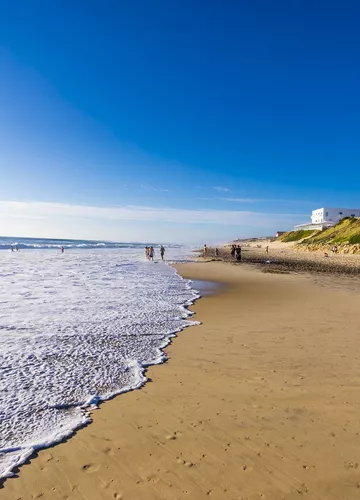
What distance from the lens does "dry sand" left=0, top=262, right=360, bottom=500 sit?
3.80m

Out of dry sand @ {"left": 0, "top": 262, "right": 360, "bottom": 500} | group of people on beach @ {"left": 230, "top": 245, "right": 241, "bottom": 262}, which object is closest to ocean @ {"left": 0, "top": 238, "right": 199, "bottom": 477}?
dry sand @ {"left": 0, "top": 262, "right": 360, "bottom": 500}

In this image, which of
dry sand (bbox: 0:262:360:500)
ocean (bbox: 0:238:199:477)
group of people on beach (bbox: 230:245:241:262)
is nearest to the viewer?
dry sand (bbox: 0:262:360:500)

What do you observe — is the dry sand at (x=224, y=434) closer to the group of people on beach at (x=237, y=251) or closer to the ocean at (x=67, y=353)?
the ocean at (x=67, y=353)

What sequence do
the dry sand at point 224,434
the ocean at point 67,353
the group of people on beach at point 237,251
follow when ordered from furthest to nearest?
the group of people on beach at point 237,251 < the ocean at point 67,353 < the dry sand at point 224,434

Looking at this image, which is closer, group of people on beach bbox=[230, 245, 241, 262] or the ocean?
the ocean

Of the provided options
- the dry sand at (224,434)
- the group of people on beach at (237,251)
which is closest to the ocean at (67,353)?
the dry sand at (224,434)

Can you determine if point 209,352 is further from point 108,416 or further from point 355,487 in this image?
point 355,487

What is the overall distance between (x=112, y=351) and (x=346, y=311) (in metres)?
9.14

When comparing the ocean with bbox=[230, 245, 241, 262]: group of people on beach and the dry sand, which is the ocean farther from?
bbox=[230, 245, 241, 262]: group of people on beach

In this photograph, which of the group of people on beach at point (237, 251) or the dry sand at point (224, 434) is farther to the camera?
the group of people on beach at point (237, 251)

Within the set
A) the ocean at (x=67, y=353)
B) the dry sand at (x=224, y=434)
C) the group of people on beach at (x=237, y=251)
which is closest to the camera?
the dry sand at (x=224, y=434)

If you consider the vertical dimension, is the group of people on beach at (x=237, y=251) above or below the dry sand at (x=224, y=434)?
above

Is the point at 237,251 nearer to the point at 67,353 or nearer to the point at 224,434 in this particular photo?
the point at 67,353

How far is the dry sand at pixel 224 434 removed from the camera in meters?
3.80
